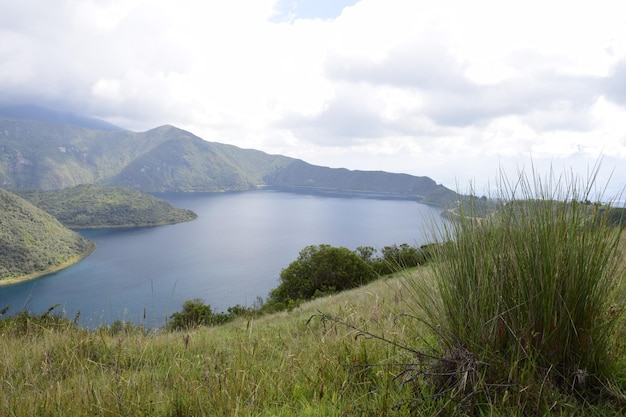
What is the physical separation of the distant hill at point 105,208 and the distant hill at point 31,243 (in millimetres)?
23610

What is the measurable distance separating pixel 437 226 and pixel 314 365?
119 centimetres

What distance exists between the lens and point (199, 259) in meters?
80.4

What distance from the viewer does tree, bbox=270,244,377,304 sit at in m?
31.7

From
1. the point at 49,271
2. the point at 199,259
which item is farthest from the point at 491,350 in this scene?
the point at 49,271

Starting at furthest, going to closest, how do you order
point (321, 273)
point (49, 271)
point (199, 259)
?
point (199, 259), point (49, 271), point (321, 273)

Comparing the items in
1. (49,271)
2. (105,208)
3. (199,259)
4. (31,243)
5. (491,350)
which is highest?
(491,350)

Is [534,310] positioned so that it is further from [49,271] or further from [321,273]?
[49,271]

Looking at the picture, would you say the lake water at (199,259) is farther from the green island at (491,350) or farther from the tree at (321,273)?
the tree at (321,273)

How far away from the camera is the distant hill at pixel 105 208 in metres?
133

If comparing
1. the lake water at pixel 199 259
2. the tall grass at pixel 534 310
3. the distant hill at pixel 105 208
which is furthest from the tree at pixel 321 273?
the distant hill at pixel 105 208

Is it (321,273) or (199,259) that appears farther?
(199,259)

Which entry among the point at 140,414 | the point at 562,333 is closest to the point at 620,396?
the point at 562,333

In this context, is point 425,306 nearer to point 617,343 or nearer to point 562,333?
point 562,333

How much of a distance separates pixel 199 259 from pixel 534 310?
274 feet
